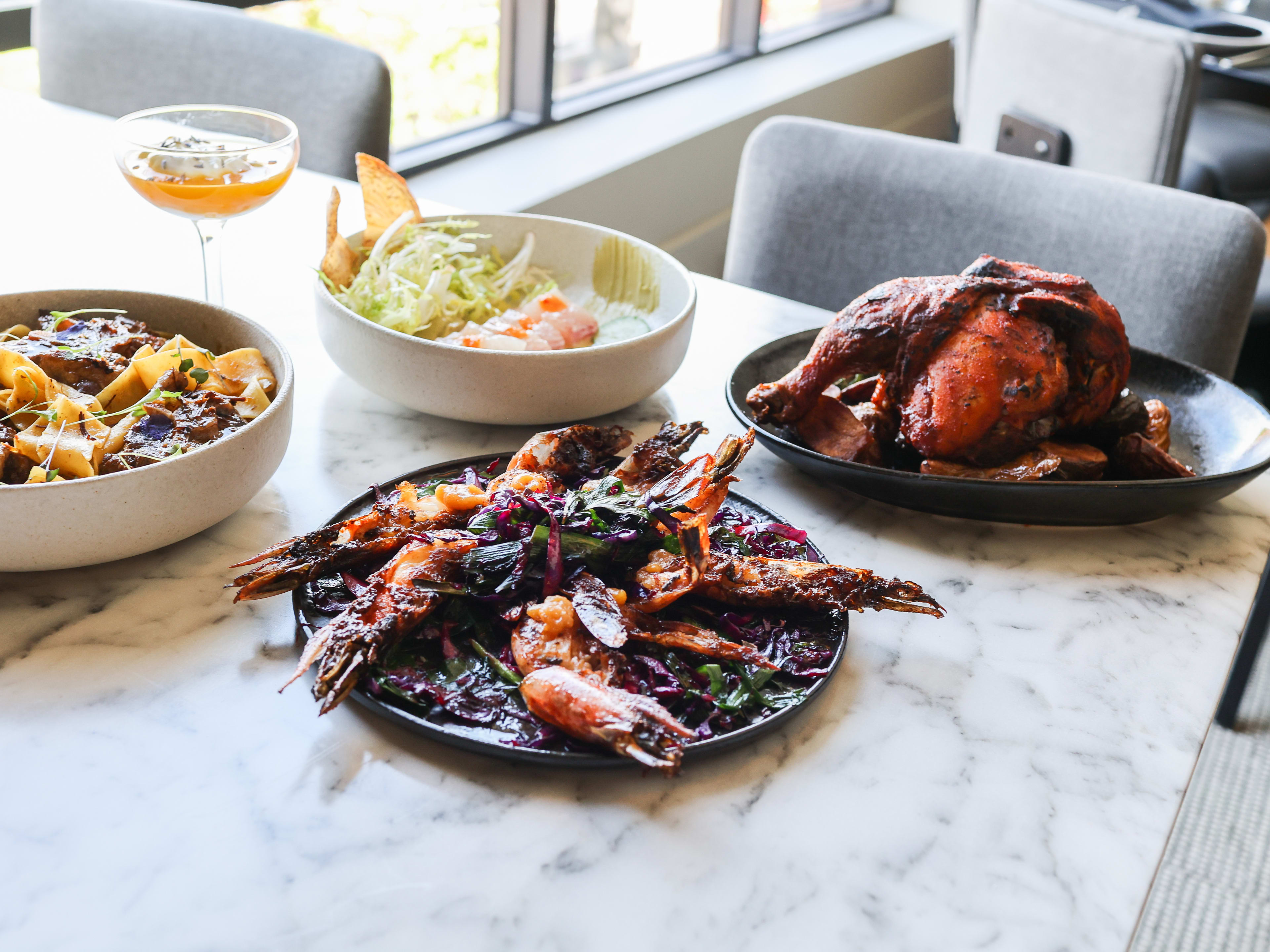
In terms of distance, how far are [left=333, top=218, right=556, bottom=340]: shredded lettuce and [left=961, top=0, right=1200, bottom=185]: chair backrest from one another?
3.93 feet

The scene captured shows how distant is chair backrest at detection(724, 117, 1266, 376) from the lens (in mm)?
1517

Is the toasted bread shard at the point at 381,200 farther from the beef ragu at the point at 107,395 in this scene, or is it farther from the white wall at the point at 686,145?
the white wall at the point at 686,145

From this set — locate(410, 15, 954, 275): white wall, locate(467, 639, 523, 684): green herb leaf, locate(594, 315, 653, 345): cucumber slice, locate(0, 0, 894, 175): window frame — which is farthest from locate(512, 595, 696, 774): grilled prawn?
locate(0, 0, 894, 175): window frame

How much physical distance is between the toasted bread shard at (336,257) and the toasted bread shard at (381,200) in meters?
0.07

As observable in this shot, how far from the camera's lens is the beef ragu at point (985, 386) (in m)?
1.03

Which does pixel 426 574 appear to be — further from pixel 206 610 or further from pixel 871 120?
pixel 871 120

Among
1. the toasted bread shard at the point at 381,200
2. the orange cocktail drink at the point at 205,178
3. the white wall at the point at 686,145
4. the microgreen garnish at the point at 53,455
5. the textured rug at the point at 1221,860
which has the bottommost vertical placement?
the textured rug at the point at 1221,860

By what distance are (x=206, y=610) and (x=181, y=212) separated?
574 millimetres

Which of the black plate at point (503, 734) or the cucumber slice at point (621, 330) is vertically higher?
the cucumber slice at point (621, 330)

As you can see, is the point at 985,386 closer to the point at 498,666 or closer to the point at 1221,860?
the point at 498,666

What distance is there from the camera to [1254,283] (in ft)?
4.93

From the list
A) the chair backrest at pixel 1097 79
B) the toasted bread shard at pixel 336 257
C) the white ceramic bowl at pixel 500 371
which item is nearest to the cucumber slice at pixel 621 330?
the white ceramic bowl at pixel 500 371

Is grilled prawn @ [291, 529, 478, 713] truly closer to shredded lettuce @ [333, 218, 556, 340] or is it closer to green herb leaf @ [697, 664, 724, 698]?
green herb leaf @ [697, 664, 724, 698]

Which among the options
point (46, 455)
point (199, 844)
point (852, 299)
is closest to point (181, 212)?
point (46, 455)
